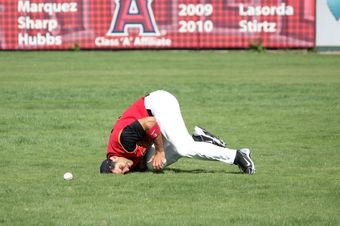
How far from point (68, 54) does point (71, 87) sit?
11.3 m

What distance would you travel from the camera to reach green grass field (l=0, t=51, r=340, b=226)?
29.6ft

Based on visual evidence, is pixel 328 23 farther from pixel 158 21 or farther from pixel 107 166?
pixel 107 166

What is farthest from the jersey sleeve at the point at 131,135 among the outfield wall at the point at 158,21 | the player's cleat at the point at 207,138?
the outfield wall at the point at 158,21

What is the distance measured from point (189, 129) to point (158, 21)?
1916 cm

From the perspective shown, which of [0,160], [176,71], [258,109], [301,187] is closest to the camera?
[301,187]

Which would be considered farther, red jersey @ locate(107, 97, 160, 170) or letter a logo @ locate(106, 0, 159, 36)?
letter a logo @ locate(106, 0, 159, 36)

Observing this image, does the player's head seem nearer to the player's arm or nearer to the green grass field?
the green grass field

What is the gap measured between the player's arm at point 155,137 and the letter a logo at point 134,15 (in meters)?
24.0

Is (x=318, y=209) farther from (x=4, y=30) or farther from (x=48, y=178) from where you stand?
(x=4, y=30)

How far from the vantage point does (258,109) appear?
18.5 metres

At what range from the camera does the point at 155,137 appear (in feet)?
35.7

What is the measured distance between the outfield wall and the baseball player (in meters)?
23.7

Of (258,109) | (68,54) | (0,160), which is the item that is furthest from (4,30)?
(0,160)

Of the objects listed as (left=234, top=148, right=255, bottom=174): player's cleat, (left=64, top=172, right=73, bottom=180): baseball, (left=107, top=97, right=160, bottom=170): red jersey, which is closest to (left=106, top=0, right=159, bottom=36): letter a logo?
(left=107, top=97, right=160, bottom=170): red jersey
